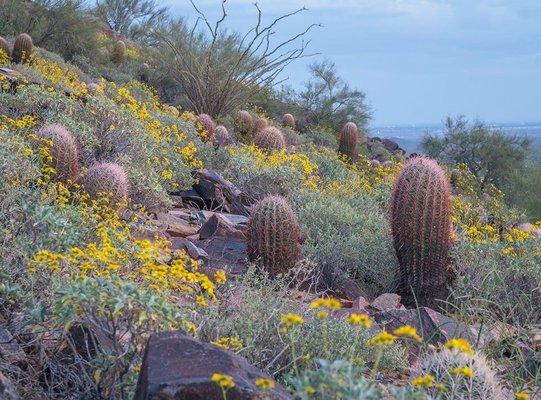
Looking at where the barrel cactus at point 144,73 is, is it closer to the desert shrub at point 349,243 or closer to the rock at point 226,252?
the desert shrub at point 349,243

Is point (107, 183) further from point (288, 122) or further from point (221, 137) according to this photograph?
point (288, 122)

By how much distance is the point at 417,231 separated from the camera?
7641 mm

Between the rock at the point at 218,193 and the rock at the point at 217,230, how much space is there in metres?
1.50

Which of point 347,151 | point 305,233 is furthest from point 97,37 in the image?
point 305,233

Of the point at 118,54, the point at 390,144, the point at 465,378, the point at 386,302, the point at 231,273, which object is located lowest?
the point at 390,144

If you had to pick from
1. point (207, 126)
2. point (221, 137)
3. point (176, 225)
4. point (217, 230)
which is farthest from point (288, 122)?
point (217, 230)

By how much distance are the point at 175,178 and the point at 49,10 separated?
15128 mm

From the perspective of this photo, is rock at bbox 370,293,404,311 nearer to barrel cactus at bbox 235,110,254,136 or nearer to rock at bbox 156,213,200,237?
rock at bbox 156,213,200,237

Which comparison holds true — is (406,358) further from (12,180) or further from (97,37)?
(97,37)

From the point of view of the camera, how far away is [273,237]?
7355mm

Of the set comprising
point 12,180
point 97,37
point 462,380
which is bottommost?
point 462,380

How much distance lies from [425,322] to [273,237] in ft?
6.20

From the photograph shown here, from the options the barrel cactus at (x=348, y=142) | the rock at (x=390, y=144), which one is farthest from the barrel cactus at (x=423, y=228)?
the rock at (x=390, y=144)

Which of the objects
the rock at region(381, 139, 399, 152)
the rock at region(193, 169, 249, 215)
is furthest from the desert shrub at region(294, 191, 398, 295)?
the rock at region(381, 139, 399, 152)
